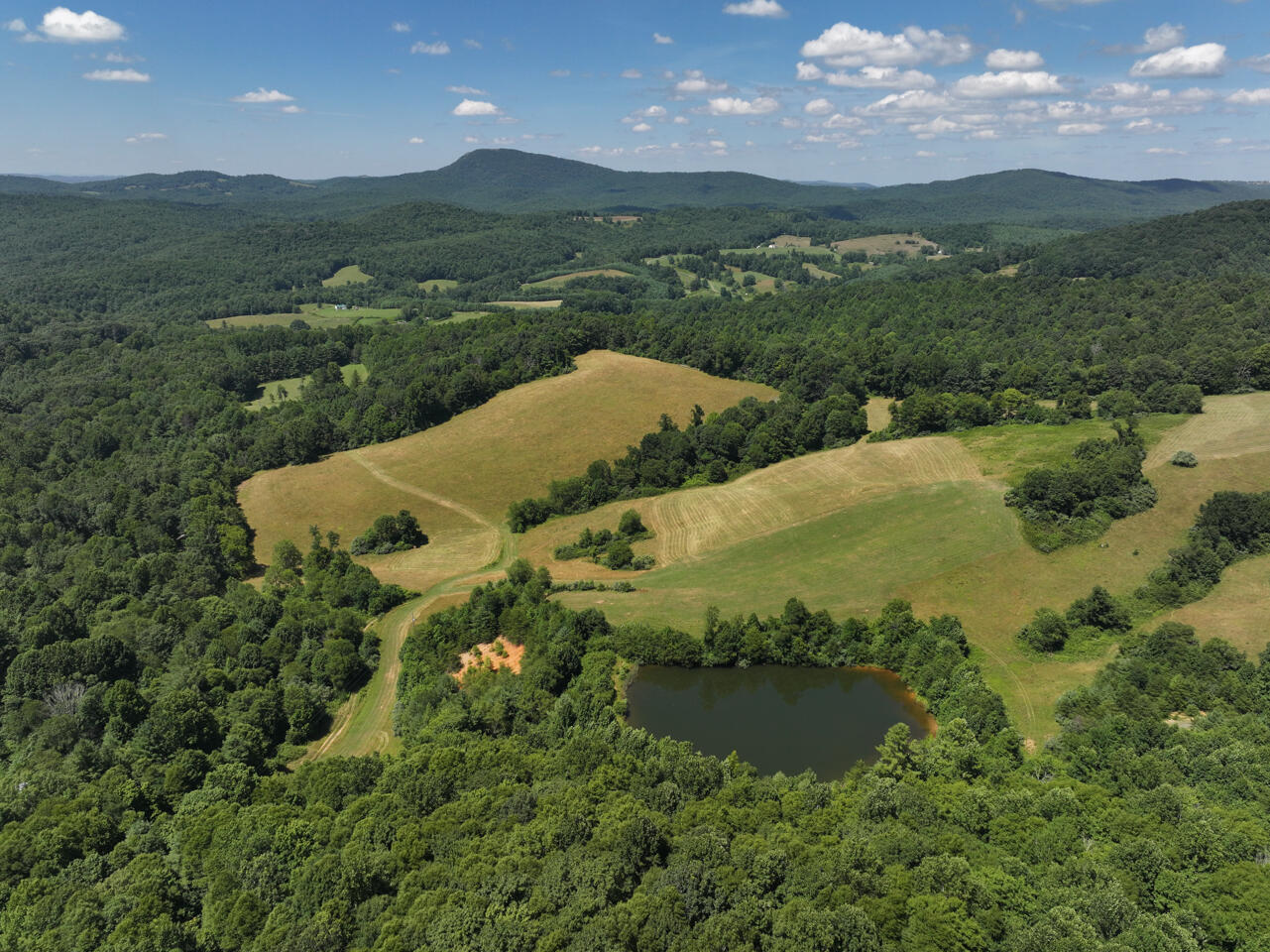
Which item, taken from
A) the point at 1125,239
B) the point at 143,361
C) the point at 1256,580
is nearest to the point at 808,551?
the point at 1256,580

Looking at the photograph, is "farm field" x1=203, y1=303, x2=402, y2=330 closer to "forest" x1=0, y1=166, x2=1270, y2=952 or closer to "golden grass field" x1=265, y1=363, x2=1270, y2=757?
"forest" x1=0, y1=166, x2=1270, y2=952

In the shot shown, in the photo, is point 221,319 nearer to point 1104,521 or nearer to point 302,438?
point 302,438

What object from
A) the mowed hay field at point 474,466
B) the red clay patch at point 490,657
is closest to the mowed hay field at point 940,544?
the red clay patch at point 490,657

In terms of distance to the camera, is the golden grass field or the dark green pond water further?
the golden grass field

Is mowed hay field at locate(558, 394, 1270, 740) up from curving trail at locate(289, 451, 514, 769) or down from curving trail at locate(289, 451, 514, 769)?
up

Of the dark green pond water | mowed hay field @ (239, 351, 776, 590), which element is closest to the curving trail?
mowed hay field @ (239, 351, 776, 590)

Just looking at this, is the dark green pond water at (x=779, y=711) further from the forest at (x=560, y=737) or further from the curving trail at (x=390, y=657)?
the curving trail at (x=390, y=657)
